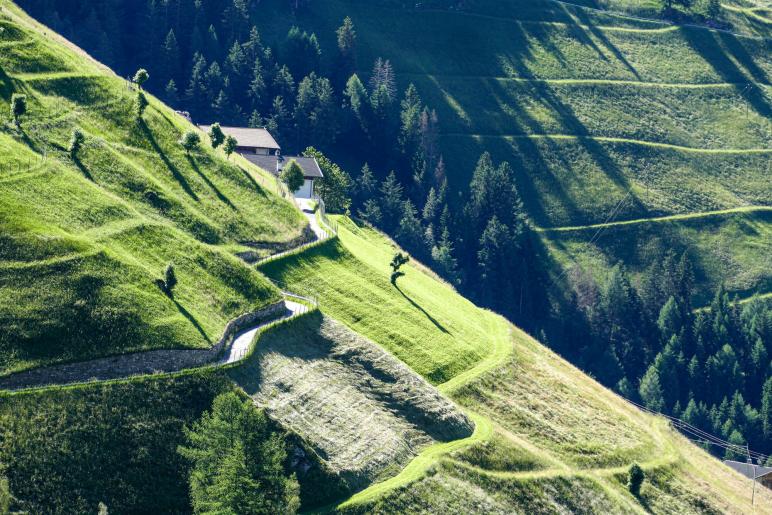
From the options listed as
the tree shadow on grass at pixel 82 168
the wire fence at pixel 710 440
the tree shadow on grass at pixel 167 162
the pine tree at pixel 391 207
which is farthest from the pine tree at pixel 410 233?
the tree shadow on grass at pixel 82 168

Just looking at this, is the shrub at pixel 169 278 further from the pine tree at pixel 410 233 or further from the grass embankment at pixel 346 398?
the pine tree at pixel 410 233

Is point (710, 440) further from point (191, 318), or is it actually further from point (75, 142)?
point (75, 142)

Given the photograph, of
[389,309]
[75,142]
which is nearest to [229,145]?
[75,142]

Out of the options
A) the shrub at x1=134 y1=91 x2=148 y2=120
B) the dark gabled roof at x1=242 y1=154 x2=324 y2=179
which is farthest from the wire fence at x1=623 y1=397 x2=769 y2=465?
the shrub at x1=134 y1=91 x2=148 y2=120

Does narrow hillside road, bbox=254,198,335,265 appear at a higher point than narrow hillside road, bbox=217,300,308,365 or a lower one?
lower

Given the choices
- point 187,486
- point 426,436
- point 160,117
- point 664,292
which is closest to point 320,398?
point 426,436

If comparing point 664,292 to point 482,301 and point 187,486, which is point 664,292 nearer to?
point 482,301

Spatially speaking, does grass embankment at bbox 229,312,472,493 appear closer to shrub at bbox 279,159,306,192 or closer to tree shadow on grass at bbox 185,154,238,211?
tree shadow on grass at bbox 185,154,238,211
